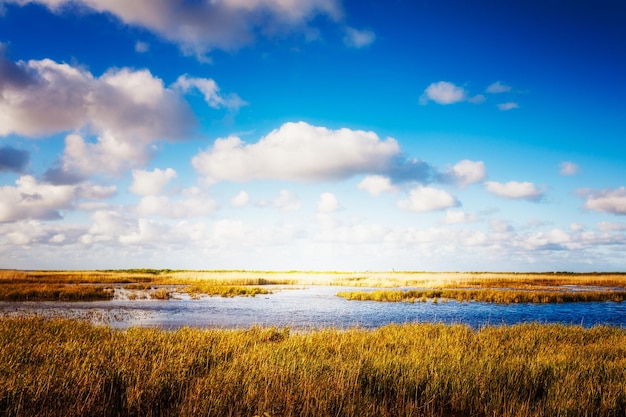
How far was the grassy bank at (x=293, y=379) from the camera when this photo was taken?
6.47m

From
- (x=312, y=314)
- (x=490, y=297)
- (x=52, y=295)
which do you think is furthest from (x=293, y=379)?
(x=490, y=297)

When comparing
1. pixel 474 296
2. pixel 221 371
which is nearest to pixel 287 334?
pixel 221 371

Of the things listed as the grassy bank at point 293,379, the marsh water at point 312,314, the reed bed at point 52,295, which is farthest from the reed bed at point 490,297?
the grassy bank at point 293,379

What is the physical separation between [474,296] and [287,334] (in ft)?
102

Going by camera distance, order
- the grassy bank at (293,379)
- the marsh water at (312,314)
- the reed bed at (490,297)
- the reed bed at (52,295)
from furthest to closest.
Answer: the reed bed at (490,297) < the reed bed at (52,295) < the marsh water at (312,314) < the grassy bank at (293,379)

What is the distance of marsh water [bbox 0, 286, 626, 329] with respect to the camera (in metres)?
22.1

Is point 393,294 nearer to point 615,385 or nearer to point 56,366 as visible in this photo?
point 615,385

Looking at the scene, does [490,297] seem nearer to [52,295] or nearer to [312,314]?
[312,314]

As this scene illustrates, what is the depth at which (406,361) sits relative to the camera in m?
9.69

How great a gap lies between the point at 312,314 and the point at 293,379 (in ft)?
62.5

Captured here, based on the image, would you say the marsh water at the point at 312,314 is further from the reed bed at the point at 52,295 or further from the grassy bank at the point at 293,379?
the grassy bank at the point at 293,379

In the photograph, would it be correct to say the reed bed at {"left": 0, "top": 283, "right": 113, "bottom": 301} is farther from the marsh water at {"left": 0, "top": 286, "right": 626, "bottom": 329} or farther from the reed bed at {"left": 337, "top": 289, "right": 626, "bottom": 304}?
the reed bed at {"left": 337, "top": 289, "right": 626, "bottom": 304}

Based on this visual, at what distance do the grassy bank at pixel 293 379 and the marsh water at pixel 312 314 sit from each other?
905 cm

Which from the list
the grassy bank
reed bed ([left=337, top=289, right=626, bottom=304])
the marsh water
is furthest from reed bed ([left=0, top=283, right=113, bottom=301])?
the grassy bank
